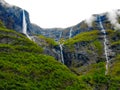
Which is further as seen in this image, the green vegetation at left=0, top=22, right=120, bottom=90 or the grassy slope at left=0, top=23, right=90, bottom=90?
the green vegetation at left=0, top=22, right=120, bottom=90

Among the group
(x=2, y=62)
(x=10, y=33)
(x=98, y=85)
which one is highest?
(x=10, y=33)

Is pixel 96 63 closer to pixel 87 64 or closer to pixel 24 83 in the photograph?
pixel 87 64

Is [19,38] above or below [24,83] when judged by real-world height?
above

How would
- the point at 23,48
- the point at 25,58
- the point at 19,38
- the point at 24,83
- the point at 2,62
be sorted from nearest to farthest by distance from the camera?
the point at 24,83, the point at 2,62, the point at 25,58, the point at 23,48, the point at 19,38

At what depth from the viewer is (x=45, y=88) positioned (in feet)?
466

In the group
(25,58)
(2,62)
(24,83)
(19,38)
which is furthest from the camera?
(19,38)

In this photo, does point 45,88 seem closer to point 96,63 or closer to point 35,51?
point 35,51

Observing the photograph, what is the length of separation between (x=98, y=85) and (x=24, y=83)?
3374cm

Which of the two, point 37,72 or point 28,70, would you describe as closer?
point 28,70

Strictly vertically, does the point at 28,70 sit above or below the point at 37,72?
above

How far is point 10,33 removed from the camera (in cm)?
19250

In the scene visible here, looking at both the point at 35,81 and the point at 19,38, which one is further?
the point at 19,38

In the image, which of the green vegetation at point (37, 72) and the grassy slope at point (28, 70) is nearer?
the grassy slope at point (28, 70)

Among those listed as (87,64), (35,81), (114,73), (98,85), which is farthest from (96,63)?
(35,81)
